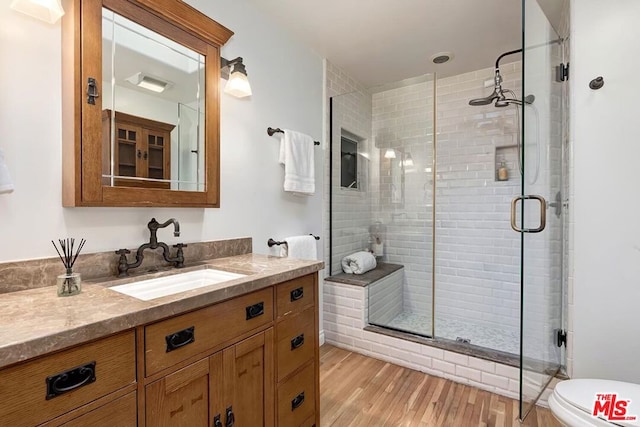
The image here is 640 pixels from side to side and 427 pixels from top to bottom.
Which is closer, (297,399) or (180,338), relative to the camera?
(180,338)

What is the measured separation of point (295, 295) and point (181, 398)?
598 mm

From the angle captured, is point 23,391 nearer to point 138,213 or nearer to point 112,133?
point 138,213

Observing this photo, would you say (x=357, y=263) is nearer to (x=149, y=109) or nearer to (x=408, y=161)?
(x=408, y=161)

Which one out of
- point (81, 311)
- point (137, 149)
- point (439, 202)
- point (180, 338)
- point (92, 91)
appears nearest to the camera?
point (81, 311)

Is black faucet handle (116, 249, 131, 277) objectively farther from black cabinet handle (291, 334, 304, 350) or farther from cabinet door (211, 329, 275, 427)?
black cabinet handle (291, 334, 304, 350)

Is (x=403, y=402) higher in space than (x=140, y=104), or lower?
lower

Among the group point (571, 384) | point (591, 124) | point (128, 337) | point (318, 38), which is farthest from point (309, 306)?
point (318, 38)

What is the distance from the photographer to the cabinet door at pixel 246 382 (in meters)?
1.07

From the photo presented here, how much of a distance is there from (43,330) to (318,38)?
7.92 ft

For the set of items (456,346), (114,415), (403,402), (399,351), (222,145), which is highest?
(222,145)

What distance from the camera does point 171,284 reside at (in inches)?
53.8

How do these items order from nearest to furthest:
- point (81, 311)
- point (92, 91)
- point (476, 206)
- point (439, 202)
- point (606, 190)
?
point (81, 311) → point (92, 91) → point (606, 190) → point (476, 206) → point (439, 202)

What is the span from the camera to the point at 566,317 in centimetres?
177

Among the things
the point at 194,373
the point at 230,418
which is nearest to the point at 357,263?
the point at 230,418
